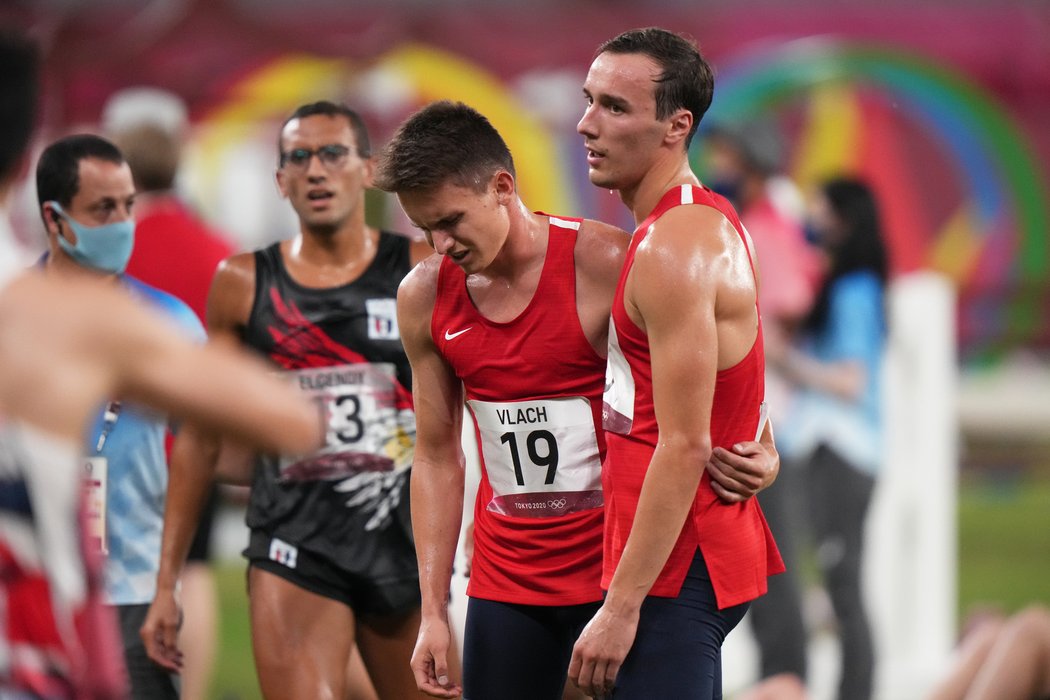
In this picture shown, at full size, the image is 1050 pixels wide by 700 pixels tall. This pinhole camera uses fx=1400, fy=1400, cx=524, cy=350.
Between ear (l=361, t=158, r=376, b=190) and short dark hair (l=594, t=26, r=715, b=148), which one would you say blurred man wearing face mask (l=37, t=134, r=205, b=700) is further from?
short dark hair (l=594, t=26, r=715, b=148)

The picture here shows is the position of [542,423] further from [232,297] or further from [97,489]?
[97,489]

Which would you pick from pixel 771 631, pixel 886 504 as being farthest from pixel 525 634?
pixel 886 504

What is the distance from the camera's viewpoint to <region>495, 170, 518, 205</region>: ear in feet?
11.3

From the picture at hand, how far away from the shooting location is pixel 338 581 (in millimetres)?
4207

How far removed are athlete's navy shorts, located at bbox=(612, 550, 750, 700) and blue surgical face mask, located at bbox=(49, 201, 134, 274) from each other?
2134mm

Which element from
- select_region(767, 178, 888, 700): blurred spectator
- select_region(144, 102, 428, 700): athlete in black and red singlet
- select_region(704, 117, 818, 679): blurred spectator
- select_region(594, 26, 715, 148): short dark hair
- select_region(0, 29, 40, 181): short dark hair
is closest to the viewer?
select_region(0, 29, 40, 181): short dark hair

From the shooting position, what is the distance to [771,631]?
6113 millimetres

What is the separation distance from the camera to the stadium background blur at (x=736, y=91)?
52.0ft

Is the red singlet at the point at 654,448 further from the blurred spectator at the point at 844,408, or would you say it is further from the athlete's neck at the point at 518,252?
the blurred spectator at the point at 844,408

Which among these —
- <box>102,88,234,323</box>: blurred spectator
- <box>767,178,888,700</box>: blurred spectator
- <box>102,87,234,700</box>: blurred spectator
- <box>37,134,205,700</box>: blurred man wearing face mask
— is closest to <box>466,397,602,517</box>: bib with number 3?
<box>37,134,205,700</box>: blurred man wearing face mask

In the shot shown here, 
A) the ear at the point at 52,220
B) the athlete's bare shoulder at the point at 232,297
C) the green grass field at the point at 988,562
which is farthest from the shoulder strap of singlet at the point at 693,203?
the green grass field at the point at 988,562

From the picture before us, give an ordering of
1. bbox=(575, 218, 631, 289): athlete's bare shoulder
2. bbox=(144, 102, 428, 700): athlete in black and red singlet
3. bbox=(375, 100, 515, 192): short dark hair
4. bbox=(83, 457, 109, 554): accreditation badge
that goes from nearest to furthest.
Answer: bbox=(375, 100, 515, 192): short dark hair → bbox=(575, 218, 631, 289): athlete's bare shoulder → bbox=(144, 102, 428, 700): athlete in black and red singlet → bbox=(83, 457, 109, 554): accreditation badge

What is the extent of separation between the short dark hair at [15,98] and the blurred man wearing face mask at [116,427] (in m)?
1.97

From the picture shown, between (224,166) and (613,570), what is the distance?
13.2 meters
